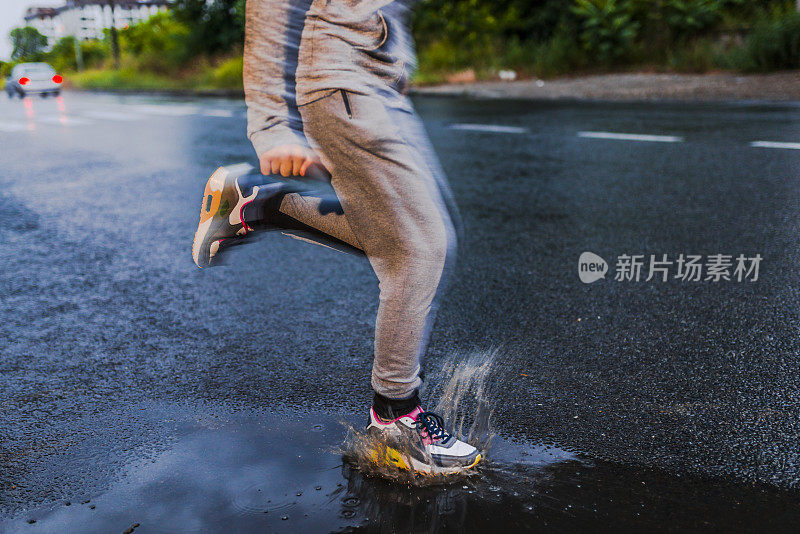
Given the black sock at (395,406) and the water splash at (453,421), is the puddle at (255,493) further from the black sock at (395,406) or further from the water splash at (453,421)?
the black sock at (395,406)

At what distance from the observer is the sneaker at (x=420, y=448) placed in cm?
200

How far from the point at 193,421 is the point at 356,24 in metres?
1.36

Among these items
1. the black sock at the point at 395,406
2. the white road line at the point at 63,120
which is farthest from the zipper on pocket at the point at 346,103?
the white road line at the point at 63,120

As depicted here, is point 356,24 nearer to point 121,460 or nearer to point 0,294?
point 121,460

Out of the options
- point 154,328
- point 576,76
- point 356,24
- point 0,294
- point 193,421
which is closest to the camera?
point 356,24

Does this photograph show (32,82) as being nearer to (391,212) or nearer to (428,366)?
(428,366)

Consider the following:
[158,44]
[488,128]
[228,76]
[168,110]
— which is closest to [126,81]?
[158,44]

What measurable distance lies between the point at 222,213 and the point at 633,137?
6.89 m

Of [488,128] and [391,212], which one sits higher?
[391,212]

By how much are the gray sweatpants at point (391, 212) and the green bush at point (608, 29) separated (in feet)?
56.0

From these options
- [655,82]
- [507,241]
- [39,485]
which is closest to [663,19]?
[655,82]

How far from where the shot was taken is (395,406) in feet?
6.56

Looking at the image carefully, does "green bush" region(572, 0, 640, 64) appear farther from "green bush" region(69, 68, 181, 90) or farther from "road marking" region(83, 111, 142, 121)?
"green bush" region(69, 68, 181, 90)

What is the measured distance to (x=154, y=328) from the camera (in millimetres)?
3172
